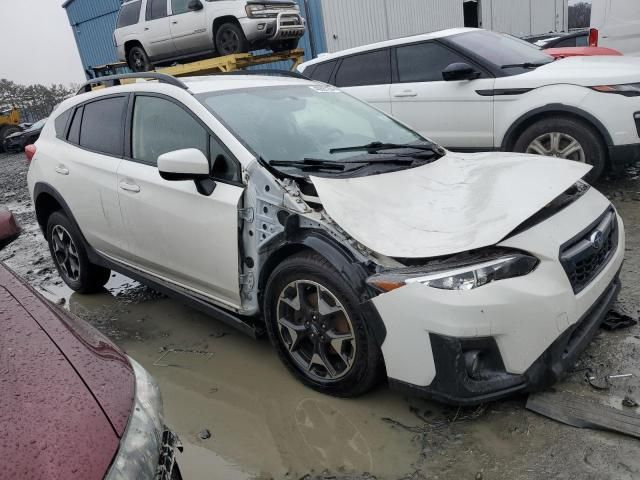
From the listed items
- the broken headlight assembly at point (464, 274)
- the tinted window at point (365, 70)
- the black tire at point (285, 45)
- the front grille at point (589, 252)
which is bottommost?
the front grille at point (589, 252)

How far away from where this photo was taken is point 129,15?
32.6ft

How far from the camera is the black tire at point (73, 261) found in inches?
177

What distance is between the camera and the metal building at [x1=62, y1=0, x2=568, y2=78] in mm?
15508

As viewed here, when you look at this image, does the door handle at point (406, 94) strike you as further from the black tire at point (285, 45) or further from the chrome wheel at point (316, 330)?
the chrome wheel at point (316, 330)

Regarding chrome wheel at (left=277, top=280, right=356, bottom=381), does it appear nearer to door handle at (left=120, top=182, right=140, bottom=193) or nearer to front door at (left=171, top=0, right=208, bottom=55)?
door handle at (left=120, top=182, right=140, bottom=193)

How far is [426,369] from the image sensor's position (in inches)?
93.7

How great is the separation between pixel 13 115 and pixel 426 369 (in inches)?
1080

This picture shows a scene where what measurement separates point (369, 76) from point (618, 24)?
157 inches

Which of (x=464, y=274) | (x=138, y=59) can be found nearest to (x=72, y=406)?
(x=464, y=274)

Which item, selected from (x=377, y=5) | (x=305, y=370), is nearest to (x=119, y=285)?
(x=305, y=370)

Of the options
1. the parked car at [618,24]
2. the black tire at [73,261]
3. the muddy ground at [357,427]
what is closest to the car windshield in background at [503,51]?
the parked car at [618,24]

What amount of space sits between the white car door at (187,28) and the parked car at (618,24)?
589 centimetres

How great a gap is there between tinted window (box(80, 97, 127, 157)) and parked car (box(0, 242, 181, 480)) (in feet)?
7.48

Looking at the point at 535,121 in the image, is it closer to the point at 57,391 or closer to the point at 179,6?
the point at 57,391
